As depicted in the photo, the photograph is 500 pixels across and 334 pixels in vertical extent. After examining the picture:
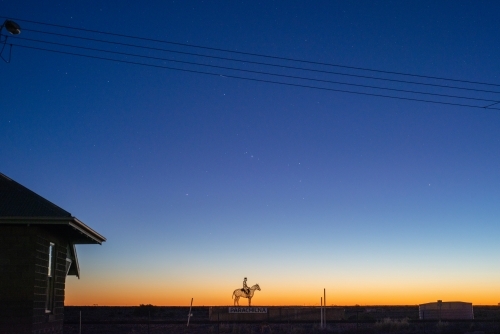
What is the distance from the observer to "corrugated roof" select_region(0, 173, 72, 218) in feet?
49.7

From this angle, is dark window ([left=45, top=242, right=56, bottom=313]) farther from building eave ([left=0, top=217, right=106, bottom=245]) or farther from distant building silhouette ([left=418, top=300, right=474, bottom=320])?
distant building silhouette ([left=418, top=300, right=474, bottom=320])

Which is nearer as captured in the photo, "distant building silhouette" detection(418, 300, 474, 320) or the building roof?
the building roof

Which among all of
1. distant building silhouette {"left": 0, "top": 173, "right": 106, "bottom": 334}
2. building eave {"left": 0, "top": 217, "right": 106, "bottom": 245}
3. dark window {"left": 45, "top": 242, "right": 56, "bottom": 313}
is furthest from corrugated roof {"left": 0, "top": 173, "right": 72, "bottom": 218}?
dark window {"left": 45, "top": 242, "right": 56, "bottom": 313}

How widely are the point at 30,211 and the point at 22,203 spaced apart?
1.89ft

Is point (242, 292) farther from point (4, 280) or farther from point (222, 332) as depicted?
point (4, 280)

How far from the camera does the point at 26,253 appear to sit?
49.5ft

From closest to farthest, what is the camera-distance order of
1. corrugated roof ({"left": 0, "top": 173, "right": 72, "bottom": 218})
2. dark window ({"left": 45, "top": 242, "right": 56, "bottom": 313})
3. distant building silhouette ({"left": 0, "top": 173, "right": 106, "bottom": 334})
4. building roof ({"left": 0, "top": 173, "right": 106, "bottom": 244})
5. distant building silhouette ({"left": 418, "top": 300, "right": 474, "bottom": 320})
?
distant building silhouette ({"left": 0, "top": 173, "right": 106, "bottom": 334})
building roof ({"left": 0, "top": 173, "right": 106, "bottom": 244})
corrugated roof ({"left": 0, "top": 173, "right": 72, "bottom": 218})
dark window ({"left": 45, "top": 242, "right": 56, "bottom": 313})
distant building silhouette ({"left": 418, "top": 300, "right": 474, "bottom": 320})

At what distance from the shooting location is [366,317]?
51000 millimetres

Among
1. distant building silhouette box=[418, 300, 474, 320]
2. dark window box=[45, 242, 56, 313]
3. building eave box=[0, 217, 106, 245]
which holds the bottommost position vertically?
distant building silhouette box=[418, 300, 474, 320]

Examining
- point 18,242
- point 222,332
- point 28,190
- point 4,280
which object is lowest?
point 222,332

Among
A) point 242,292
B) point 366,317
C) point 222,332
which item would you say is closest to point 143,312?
point 242,292

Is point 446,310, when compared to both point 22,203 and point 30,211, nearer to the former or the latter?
point 22,203

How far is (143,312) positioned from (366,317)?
24.5 meters

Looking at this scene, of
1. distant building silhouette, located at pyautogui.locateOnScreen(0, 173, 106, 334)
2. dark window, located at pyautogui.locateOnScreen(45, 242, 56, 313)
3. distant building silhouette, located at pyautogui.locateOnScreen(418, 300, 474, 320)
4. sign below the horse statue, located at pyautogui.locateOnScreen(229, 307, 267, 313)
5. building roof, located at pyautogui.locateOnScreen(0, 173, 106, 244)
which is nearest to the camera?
distant building silhouette, located at pyautogui.locateOnScreen(0, 173, 106, 334)
